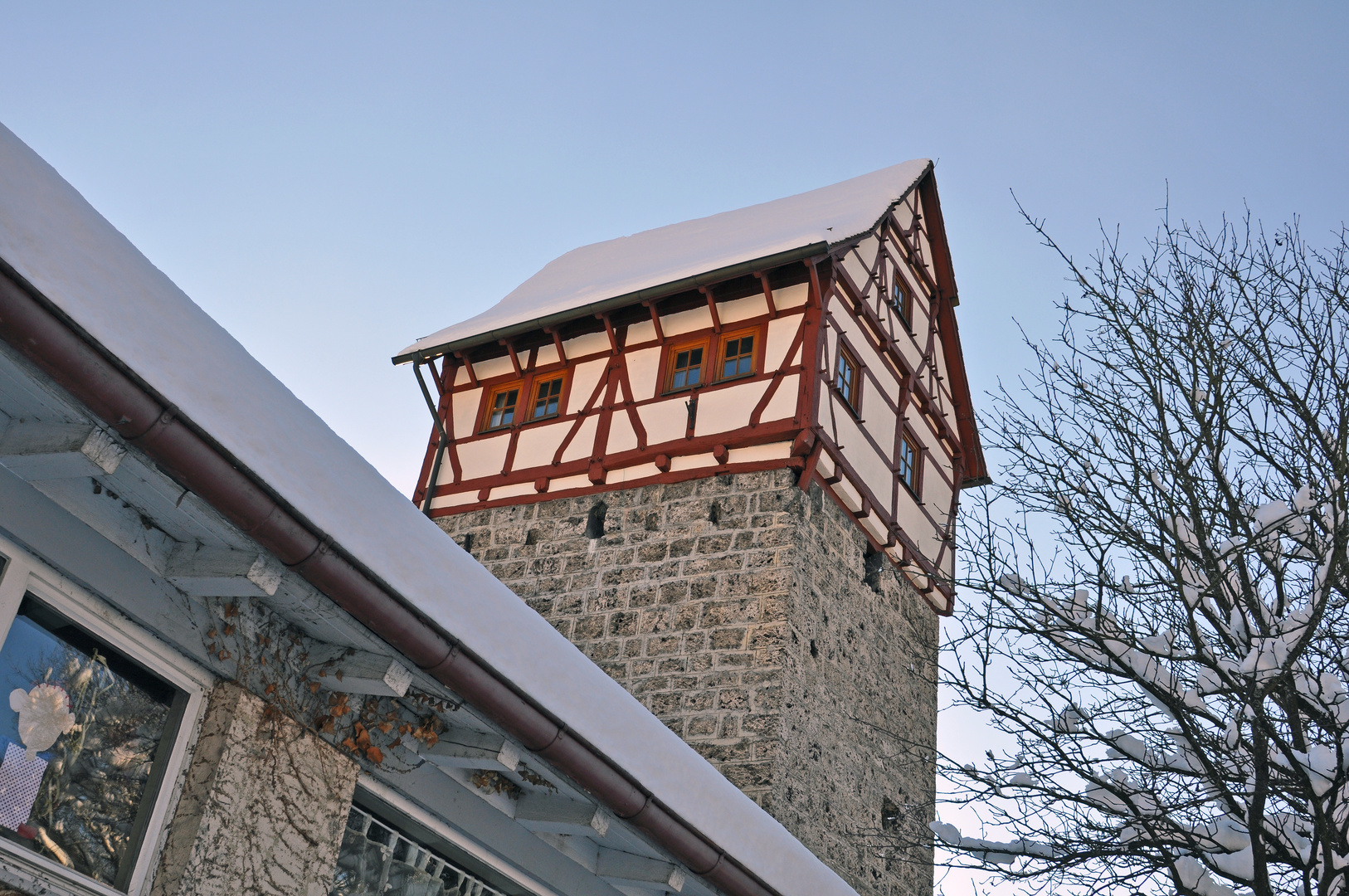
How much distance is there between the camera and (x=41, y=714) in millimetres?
3334

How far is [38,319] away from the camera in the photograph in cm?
265

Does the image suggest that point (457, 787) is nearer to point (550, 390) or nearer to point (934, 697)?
point (550, 390)

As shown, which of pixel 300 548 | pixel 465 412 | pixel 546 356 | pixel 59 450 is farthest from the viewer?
pixel 465 412

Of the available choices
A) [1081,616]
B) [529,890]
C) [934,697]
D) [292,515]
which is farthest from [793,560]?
[292,515]

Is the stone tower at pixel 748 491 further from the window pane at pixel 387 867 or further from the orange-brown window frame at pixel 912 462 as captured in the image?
the window pane at pixel 387 867

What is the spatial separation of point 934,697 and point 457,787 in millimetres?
8664

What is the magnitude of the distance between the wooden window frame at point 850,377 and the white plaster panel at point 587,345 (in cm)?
222

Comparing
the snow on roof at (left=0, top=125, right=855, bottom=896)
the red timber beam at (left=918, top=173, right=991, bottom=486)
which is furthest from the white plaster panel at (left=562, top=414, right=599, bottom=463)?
the snow on roof at (left=0, top=125, right=855, bottom=896)

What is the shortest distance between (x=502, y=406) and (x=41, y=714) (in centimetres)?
918

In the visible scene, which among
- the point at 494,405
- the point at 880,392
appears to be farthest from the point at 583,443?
the point at 880,392

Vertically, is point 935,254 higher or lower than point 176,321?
higher

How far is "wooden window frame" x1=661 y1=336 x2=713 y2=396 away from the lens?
11.1m

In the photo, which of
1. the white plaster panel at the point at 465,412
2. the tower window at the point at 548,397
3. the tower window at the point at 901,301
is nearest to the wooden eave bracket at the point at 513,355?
the tower window at the point at 548,397

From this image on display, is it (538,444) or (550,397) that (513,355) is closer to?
(550,397)
